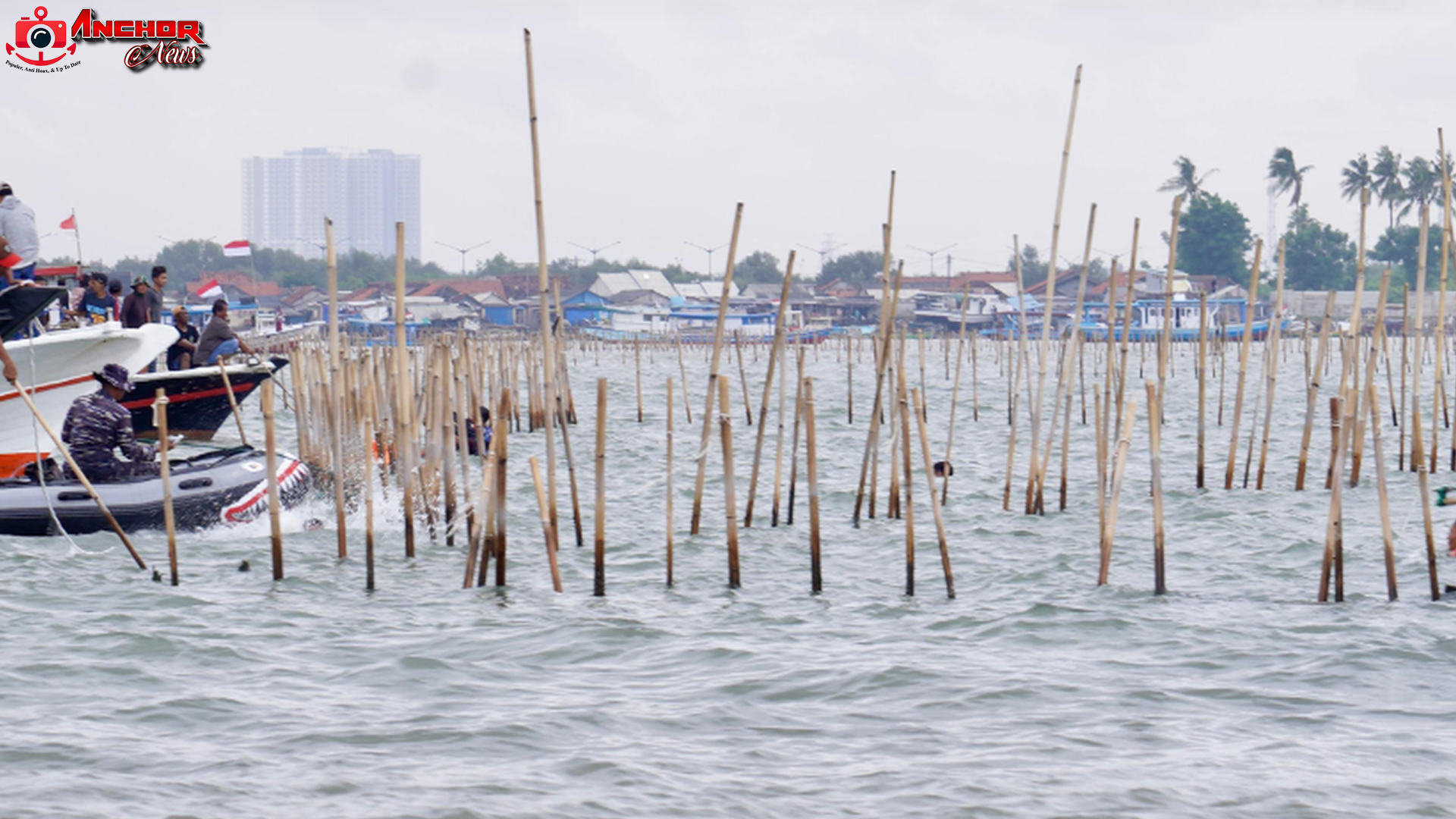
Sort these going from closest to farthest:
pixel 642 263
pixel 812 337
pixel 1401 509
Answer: pixel 1401 509, pixel 812 337, pixel 642 263

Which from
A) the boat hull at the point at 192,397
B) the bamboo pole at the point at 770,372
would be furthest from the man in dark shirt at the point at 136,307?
the bamboo pole at the point at 770,372

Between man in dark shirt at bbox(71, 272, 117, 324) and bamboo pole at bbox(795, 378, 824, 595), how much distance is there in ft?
34.0

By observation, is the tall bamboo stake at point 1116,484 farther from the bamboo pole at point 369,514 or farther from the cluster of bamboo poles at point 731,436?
the bamboo pole at point 369,514

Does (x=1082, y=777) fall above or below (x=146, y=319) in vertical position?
below

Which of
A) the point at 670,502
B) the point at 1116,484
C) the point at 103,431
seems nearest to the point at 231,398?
the point at 103,431

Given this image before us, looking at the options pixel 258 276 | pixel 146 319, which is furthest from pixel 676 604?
pixel 258 276

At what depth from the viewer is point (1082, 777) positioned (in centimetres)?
588

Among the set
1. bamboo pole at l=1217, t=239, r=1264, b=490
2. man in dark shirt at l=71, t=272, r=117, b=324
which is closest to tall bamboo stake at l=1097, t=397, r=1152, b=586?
bamboo pole at l=1217, t=239, r=1264, b=490

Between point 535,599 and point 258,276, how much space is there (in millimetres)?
106817

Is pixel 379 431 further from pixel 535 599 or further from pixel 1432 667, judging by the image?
pixel 1432 667

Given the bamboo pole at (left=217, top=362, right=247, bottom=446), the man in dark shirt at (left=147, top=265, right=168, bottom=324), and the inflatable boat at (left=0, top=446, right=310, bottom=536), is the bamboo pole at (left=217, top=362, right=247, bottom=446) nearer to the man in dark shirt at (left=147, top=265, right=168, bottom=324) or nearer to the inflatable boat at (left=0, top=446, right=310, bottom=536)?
the inflatable boat at (left=0, top=446, right=310, bottom=536)

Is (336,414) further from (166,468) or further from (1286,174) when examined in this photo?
(1286,174)

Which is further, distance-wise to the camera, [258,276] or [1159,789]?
[258,276]

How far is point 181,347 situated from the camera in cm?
1847
